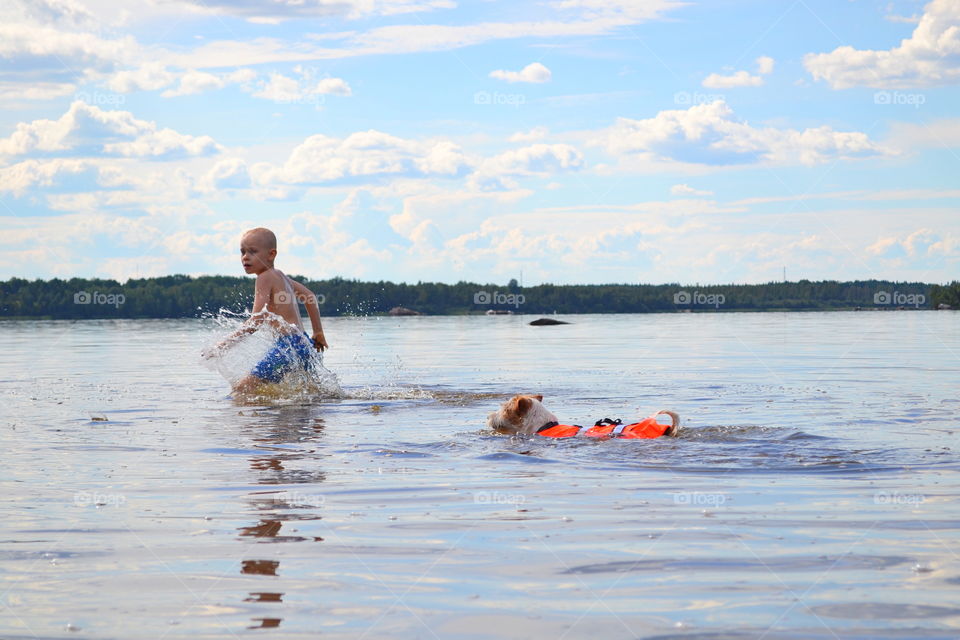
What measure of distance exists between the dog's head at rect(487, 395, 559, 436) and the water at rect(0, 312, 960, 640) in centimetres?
35

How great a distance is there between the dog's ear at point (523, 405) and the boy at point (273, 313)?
5.06 metres

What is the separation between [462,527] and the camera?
6.41 m

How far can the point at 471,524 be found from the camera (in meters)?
6.49

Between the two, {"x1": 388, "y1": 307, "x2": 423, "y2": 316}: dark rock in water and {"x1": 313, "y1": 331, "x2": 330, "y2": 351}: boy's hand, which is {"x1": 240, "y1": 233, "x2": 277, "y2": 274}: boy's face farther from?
{"x1": 388, "y1": 307, "x2": 423, "y2": 316}: dark rock in water

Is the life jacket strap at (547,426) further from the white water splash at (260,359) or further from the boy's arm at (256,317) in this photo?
the boy's arm at (256,317)

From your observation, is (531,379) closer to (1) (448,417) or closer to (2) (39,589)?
(1) (448,417)

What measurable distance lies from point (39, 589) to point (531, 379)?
15270mm

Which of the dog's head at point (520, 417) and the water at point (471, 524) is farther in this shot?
the dog's head at point (520, 417)

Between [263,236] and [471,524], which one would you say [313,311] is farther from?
[471,524]

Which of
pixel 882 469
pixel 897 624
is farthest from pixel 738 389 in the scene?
pixel 897 624

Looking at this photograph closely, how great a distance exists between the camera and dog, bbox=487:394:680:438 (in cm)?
1042

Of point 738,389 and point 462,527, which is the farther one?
point 738,389

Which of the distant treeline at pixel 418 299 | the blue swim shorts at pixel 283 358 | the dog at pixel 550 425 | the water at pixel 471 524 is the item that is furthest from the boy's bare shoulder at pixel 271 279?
the distant treeline at pixel 418 299

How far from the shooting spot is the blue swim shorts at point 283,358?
1524cm
